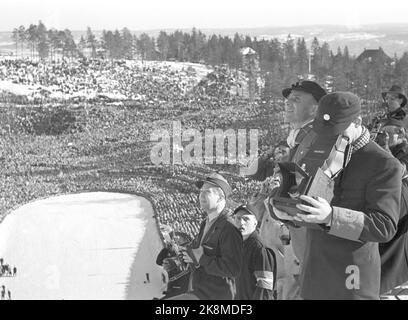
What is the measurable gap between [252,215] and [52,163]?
116 ft

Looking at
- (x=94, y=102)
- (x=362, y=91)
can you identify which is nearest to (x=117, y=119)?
(x=94, y=102)

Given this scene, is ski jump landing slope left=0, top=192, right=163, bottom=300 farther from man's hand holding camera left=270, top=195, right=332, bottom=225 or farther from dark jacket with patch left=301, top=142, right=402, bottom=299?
man's hand holding camera left=270, top=195, right=332, bottom=225

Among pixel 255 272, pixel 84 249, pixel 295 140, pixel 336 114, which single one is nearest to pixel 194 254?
pixel 255 272

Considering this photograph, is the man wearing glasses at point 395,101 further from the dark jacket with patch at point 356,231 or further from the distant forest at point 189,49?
the distant forest at point 189,49

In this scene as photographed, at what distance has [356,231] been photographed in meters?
2.01

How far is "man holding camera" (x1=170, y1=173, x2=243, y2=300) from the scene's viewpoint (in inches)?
123

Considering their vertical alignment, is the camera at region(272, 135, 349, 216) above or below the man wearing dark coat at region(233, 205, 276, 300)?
above

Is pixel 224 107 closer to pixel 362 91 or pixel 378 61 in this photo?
pixel 378 61
